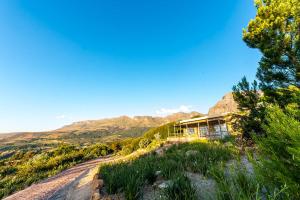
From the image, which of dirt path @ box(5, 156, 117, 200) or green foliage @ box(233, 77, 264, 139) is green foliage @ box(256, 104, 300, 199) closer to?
dirt path @ box(5, 156, 117, 200)

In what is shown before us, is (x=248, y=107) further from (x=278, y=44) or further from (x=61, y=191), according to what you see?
(x=61, y=191)

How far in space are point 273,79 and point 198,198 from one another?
23.4ft

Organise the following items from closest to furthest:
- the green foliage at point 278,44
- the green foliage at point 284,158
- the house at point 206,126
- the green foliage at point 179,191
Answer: the green foliage at point 284,158 < the green foliage at point 179,191 < the green foliage at point 278,44 < the house at point 206,126

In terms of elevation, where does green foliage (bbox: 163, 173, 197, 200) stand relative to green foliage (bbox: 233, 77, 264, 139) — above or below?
below

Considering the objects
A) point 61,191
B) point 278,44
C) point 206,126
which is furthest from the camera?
point 206,126

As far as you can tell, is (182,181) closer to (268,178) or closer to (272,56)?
(268,178)

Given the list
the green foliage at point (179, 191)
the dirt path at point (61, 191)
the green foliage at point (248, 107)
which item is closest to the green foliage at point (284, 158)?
the green foliage at point (179, 191)

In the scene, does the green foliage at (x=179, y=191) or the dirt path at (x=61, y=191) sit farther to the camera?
the dirt path at (x=61, y=191)

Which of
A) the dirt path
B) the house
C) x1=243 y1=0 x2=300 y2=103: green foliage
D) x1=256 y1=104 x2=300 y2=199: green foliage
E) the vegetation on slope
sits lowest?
the vegetation on slope

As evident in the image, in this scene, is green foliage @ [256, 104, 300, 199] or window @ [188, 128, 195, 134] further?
window @ [188, 128, 195, 134]

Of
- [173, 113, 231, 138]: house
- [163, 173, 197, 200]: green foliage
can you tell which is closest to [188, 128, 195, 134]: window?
[173, 113, 231, 138]: house

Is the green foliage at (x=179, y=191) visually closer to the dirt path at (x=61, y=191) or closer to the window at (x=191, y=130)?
the dirt path at (x=61, y=191)

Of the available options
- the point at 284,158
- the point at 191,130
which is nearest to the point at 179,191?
the point at 284,158

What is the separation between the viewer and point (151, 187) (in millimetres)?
4105
